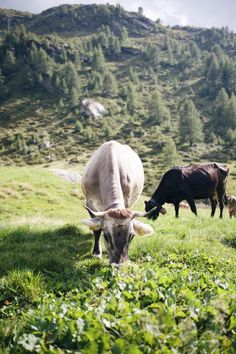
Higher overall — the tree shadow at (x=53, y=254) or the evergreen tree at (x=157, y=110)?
the evergreen tree at (x=157, y=110)

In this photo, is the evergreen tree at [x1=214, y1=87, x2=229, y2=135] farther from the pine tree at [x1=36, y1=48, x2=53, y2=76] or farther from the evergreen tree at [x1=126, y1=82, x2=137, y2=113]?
the pine tree at [x1=36, y1=48, x2=53, y2=76]

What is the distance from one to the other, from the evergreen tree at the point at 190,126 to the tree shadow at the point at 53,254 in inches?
4377

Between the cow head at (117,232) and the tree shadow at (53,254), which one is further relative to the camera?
the cow head at (117,232)

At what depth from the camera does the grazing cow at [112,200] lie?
7.59 m

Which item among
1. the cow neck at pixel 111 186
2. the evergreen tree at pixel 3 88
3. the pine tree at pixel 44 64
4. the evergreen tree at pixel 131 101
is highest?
the pine tree at pixel 44 64

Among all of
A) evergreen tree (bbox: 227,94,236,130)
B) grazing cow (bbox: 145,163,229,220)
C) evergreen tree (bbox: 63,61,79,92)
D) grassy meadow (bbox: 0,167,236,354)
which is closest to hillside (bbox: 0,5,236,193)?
evergreen tree (bbox: 227,94,236,130)

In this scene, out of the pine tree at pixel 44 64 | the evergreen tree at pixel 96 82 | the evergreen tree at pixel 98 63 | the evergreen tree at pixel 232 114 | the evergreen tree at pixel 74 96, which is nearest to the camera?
the evergreen tree at pixel 232 114

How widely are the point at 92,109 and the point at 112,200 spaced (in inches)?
5589

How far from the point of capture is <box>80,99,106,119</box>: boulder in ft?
478

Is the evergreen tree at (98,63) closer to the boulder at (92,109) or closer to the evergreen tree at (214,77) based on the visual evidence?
the boulder at (92,109)

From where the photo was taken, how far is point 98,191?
1056 centimetres

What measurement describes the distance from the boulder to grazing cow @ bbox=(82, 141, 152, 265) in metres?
137

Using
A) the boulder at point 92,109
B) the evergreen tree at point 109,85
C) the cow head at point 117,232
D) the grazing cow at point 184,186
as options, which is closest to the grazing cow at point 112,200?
the cow head at point 117,232

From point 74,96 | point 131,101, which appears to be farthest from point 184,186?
point 74,96
